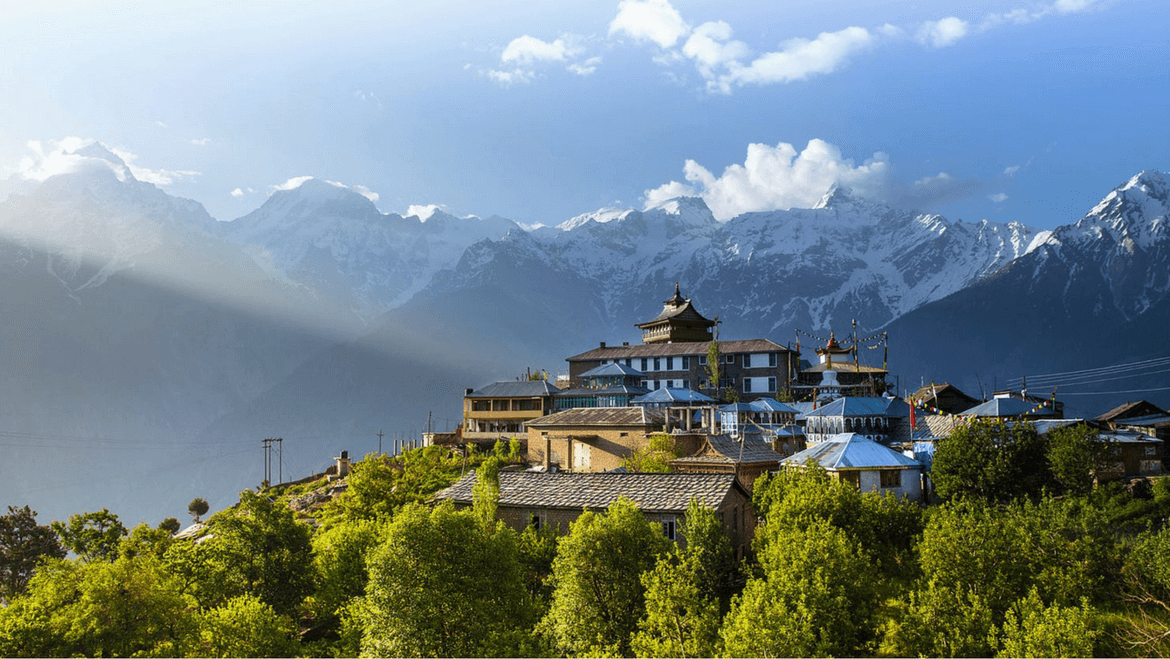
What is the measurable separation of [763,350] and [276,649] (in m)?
75.1

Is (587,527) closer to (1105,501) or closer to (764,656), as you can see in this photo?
(764,656)

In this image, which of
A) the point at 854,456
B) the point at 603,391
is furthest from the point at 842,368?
the point at 854,456

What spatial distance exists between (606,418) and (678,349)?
33.8 metres

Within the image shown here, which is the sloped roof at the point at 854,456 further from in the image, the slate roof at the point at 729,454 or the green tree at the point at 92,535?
the green tree at the point at 92,535

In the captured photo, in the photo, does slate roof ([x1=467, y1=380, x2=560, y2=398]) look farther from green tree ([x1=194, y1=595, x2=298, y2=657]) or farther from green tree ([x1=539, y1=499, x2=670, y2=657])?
green tree ([x1=194, y1=595, x2=298, y2=657])

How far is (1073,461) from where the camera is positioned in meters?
52.6

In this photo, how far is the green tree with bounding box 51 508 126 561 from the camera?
53550 mm

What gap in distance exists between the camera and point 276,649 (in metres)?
33.7

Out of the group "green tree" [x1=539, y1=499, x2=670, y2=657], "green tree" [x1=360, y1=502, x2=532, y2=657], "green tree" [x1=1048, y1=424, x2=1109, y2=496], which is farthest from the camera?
"green tree" [x1=1048, y1=424, x2=1109, y2=496]

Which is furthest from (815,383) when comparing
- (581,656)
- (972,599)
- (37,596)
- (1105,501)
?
(37,596)

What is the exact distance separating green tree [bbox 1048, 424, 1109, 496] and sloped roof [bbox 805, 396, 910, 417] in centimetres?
1860

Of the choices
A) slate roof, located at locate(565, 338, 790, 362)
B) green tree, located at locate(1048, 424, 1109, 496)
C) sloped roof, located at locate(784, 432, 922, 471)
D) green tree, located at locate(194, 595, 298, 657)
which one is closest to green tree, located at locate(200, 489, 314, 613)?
green tree, located at locate(194, 595, 298, 657)

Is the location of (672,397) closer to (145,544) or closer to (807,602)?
(807,602)

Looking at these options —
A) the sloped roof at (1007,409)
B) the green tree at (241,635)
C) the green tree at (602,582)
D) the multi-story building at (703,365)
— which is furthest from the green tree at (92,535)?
the sloped roof at (1007,409)
